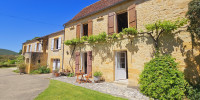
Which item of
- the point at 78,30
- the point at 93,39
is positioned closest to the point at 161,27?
the point at 93,39

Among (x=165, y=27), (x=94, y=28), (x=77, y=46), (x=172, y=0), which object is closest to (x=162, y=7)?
(x=172, y=0)

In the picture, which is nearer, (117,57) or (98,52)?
(117,57)

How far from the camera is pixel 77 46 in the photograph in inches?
357

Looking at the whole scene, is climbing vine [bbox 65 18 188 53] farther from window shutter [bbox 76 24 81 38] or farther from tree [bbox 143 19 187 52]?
window shutter [bbox 76 24 81 38]

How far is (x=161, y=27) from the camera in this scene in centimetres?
452

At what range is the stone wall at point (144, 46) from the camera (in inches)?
166

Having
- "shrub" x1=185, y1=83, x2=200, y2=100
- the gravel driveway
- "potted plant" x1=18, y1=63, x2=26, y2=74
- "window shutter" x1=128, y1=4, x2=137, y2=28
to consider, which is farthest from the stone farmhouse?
the gravel driveway

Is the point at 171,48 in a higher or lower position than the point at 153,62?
higher

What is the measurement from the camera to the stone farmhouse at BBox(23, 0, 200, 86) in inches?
171

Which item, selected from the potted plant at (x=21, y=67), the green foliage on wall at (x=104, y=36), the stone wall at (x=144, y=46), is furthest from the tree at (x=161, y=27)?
the potted plant at (x=21, y=67)

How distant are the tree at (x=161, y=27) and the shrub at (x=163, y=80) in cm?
95

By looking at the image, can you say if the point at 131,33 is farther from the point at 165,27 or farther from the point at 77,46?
the point at 77,46

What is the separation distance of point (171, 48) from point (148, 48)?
990mm

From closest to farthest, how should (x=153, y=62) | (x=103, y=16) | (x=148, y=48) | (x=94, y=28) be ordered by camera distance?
(x=153, y=62)
(x=148, y=48)
(x=103, y=16)
(x=94, y=28)
